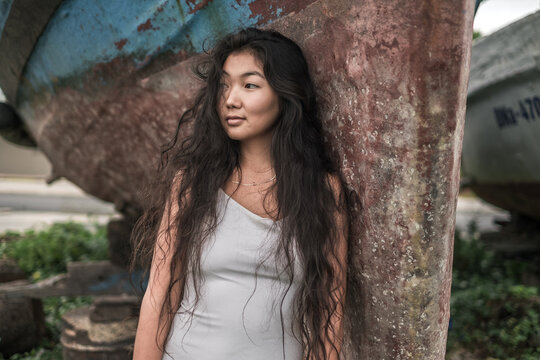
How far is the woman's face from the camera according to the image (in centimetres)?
132

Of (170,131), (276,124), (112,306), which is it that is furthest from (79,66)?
(276,124)

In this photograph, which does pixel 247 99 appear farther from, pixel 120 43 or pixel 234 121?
pixel 120 43

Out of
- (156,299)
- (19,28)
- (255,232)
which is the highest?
(19,28)

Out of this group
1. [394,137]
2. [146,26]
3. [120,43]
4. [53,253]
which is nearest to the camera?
[394,137]

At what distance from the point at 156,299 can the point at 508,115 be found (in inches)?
135

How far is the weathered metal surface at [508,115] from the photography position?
3.47 meters

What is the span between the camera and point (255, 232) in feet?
4.30

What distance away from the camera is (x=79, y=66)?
2.39 m

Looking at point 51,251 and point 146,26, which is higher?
point 146,26

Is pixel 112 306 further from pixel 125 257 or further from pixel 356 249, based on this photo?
pixel 356 249

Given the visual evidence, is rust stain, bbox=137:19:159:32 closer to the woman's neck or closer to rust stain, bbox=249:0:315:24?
rust stain, bbox=249:0:315:24

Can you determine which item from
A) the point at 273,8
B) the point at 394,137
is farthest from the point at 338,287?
the point at 273,8

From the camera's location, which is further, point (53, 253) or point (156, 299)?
point (53, 253)

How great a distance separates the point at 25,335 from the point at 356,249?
244 cm
